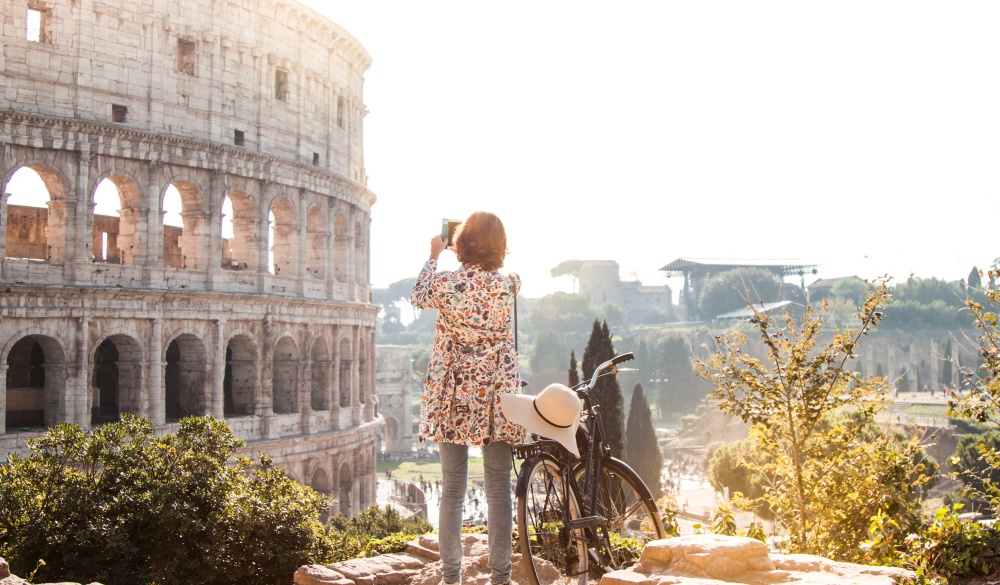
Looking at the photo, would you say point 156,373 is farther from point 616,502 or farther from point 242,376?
point 616,502

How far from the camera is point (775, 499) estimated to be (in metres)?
9.13

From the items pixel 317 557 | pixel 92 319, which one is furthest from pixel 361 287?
pixel 317 557

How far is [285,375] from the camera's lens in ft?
74.8

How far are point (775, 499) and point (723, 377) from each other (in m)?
1.33

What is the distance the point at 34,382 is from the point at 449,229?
56.3ft

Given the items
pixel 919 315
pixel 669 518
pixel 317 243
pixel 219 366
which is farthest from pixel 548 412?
pixel 919 315

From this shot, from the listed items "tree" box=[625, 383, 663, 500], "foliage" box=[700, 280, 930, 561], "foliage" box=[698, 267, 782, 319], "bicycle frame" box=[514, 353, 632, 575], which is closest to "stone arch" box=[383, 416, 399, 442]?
"tree" box=[625, 383, 663, 500]

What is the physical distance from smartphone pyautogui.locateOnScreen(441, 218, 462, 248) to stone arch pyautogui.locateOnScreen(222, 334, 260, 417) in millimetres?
17256

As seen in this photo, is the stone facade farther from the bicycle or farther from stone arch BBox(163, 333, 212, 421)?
the bicycle

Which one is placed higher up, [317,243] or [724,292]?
[724,292]

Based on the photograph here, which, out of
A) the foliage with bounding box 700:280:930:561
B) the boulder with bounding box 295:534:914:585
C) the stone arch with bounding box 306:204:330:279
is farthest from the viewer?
the stone arch with bounding box 306:204:330:279

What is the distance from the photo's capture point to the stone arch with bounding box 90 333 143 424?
19.2m

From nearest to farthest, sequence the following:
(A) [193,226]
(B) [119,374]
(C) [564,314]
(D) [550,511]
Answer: (D) [550,511] < (B) [119,374] < (A) [193,226] < (C) [564,314]

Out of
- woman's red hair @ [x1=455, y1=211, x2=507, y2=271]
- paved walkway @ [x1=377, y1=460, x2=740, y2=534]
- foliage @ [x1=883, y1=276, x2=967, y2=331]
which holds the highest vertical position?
foliage @ [x1=883, y1=276, x2=967, y2=331]
